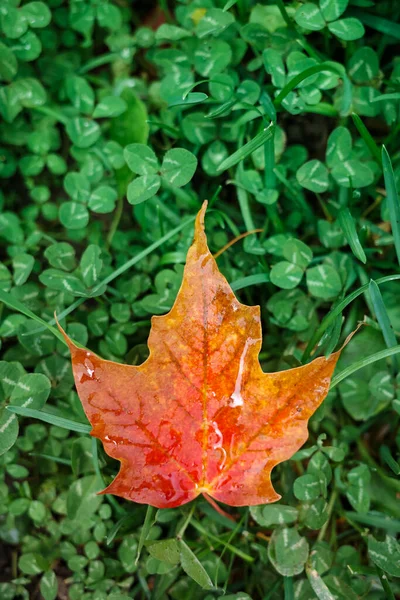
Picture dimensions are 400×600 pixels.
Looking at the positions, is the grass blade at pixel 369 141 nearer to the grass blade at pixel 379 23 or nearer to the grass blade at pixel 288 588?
the grass blade at pixel 379 23

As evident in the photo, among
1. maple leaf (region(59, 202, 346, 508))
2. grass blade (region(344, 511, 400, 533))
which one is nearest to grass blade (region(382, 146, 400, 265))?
maple leaf (region(59, 202, 346, 508))

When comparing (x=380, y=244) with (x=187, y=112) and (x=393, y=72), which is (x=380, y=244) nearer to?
(x=393, y=72)

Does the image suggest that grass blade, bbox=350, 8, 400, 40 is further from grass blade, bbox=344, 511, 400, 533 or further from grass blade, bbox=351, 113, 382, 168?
grass blade, bbox=344, 511, 400, 533

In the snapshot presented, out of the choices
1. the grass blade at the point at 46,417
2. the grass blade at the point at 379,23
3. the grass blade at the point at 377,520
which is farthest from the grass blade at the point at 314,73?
the grass blade at the point at 377,520

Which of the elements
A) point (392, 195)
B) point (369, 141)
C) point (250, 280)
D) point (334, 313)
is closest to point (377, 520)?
point (334, 313)

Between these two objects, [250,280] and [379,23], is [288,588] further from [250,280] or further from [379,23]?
[379,23]

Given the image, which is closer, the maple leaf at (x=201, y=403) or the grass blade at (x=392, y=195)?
the maple leaf at (x=201, y=403)

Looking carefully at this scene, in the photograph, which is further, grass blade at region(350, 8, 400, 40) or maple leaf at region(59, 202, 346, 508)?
grass blade at region(350, 8, 400, 40)
